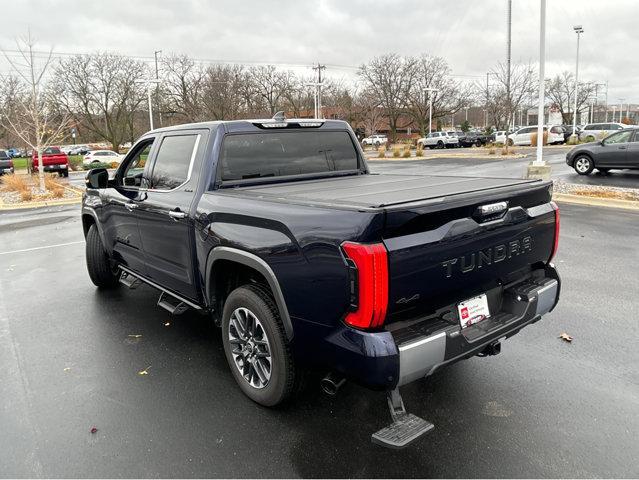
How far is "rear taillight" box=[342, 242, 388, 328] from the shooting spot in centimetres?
238

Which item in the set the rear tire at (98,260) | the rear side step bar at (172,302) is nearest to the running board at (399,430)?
the rear side step bar at (172,302)

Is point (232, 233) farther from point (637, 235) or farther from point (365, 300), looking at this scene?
point (637, 235)

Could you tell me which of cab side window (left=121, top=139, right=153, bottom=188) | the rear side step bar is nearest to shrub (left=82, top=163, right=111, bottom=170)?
Answer: cab side window (left=121, top=139, right=153, bottom=188)

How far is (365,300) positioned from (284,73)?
63552 mm

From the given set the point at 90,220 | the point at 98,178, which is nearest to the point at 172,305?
the point at 98,178

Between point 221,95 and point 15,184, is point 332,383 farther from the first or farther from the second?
point 221,95

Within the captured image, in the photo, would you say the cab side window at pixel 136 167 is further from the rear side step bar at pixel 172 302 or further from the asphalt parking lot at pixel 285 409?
the asphalt parking lot at pixel 285 409

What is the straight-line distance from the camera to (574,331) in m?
4.43

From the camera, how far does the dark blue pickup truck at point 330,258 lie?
2.48 metres

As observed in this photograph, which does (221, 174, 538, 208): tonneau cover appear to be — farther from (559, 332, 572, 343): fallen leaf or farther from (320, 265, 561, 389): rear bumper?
(559, 332, 572, 343): fallen leaf

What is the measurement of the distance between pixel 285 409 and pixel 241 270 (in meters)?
0.97

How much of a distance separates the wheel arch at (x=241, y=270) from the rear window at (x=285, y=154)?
30.4 inches

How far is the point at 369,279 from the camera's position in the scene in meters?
2.39

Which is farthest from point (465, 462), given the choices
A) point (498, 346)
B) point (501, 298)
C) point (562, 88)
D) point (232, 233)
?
point (562, 88)
